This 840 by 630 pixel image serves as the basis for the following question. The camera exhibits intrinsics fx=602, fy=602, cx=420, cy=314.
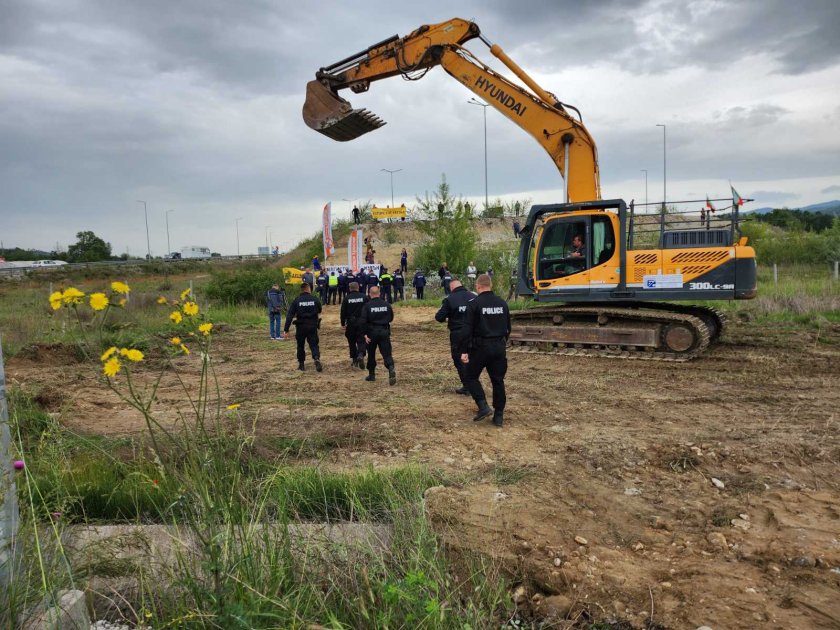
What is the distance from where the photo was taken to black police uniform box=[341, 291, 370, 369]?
1130 centimetres

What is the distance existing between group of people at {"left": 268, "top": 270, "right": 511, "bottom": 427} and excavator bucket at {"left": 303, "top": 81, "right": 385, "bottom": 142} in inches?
153

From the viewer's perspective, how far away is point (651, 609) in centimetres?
341

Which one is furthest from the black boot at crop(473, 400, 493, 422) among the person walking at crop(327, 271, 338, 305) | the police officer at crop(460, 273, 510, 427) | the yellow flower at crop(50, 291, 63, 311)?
the person walking at crop(327, 271, 338, 305)

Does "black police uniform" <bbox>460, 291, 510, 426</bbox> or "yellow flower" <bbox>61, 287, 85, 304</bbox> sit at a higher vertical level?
"yellow flower" <bbox>61, 287, 85, 304</bbox>

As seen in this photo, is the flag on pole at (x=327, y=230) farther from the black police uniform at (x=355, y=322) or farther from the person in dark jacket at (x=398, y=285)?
the black police uniform at (x=355, y=322)

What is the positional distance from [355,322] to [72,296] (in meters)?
8.78

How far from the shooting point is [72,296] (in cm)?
270

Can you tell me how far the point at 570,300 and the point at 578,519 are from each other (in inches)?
300

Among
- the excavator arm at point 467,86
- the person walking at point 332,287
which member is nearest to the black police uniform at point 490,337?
the excavator arm at point 467,86

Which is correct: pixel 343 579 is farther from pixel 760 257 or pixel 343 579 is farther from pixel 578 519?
pixel 760 257

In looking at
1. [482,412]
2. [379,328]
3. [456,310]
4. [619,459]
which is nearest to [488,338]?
[482,412]

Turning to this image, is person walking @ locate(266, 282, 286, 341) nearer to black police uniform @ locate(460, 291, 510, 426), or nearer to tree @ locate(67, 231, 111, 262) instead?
black police uniform @ locate(460, 291, 510, 426)

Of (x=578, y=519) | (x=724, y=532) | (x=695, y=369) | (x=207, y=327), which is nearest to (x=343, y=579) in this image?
(x=207, y=327)

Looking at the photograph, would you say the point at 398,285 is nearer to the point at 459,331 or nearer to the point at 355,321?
the point at 355,321
